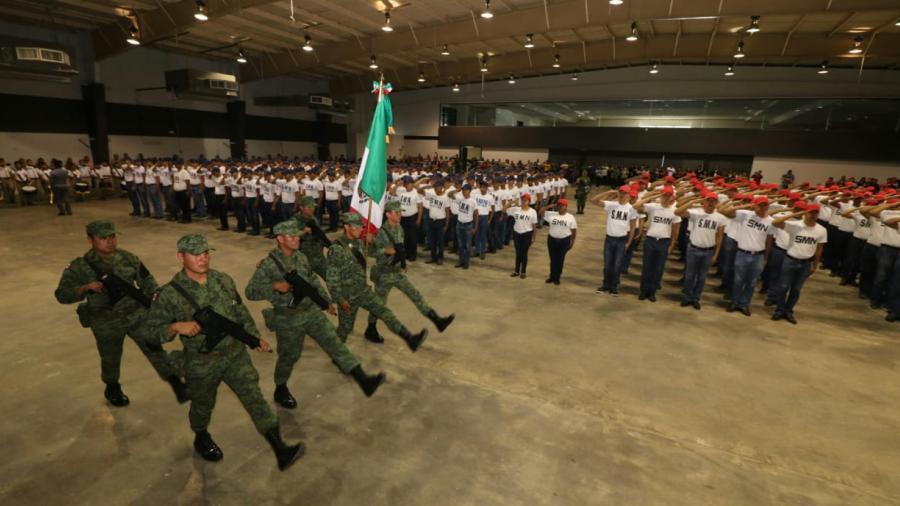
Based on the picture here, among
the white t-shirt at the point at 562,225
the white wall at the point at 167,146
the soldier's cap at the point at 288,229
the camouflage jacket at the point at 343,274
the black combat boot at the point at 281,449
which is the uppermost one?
the white wall at the point at 167,146

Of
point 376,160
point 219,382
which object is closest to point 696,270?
point 376,160

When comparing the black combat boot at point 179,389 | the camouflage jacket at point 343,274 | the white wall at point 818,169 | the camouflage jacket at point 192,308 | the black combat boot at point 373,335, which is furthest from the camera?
the white wall at point 818,169

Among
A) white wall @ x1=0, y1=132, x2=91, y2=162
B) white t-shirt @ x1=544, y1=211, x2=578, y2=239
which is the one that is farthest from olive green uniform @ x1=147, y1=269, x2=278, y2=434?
white wall @ x1=0, y1=132, x2=91, y2=162

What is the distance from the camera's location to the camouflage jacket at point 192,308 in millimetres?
3070

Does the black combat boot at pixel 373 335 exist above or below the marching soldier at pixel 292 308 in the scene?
below

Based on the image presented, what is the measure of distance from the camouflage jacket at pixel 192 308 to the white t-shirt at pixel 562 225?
594cm

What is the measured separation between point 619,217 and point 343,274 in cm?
519

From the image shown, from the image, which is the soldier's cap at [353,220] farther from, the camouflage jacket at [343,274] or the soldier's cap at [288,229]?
the soldier's cap at [288,229]

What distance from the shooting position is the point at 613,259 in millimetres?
7957

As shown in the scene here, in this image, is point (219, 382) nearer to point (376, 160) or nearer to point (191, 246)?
point (191, 246)

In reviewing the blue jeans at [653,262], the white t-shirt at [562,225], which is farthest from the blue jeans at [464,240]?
the blue jeans at [653,262]

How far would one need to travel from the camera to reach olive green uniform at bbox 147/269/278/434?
308 centimetres

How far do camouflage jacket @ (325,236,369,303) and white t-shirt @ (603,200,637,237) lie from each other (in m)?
4.85

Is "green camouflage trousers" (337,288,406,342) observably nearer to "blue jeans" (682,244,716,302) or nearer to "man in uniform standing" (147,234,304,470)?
"man in uniform standing" (147,234,304,470)
